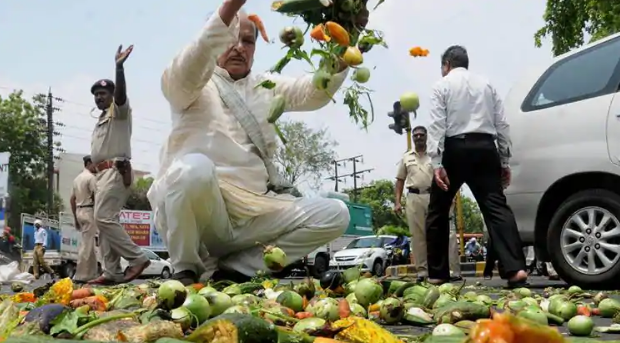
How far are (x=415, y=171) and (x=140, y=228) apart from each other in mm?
25248

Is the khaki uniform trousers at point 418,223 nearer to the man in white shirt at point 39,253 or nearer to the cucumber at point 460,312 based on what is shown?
the cucumber at point 460,312

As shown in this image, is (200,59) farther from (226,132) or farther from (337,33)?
(337,33)

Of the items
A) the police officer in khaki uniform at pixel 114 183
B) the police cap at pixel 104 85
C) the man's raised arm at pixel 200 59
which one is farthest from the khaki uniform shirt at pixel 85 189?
the man's raised arm at pixel 200 59

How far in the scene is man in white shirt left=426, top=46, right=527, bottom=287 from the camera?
5.85 meters

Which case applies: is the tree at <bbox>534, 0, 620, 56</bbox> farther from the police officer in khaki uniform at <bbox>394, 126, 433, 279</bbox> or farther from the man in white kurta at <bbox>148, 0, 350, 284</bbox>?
the man in white kurta at <bbox>148, 0, 350, 284</bbox>

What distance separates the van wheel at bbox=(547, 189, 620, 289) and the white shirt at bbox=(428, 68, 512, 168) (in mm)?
636

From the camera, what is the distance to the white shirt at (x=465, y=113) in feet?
20.1

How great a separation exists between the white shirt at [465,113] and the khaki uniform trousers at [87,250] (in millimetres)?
4193

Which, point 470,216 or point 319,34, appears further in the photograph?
Result: point 470,216

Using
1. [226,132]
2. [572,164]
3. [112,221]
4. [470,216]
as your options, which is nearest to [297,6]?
[226,132]

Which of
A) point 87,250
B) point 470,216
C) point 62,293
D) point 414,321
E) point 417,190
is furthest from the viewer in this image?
point 470,216

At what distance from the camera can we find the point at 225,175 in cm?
464

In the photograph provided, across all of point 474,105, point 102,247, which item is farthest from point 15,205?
point 474,105

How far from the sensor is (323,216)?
16.2 ft
